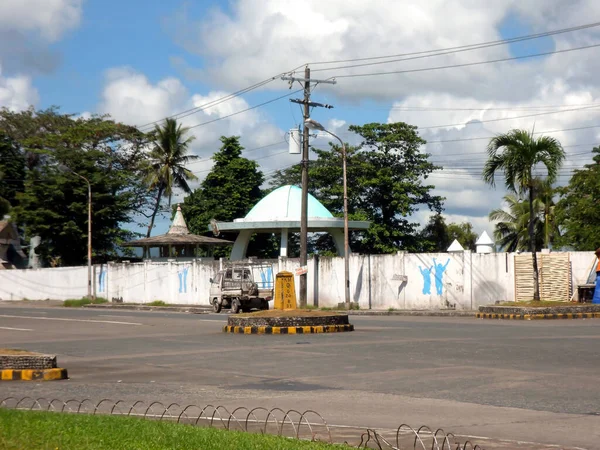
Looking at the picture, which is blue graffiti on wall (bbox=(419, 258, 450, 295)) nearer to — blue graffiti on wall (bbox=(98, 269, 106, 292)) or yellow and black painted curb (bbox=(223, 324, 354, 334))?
yellow and black painted curb (bbox=(223, 324, 354, 334))

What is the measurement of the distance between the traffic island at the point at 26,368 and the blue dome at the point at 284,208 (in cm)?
3734

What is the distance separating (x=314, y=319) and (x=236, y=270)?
16922 mm

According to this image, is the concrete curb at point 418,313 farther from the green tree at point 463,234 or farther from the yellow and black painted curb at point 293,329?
the green tree at point 463,234

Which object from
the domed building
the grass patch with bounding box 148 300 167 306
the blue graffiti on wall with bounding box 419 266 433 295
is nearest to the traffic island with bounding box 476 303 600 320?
the blue graffiti on wall with bounding box 419 266 433 295

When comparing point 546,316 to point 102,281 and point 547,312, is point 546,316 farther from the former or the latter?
point 102,281

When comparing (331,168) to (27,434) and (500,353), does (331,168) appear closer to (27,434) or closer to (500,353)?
(500,353)

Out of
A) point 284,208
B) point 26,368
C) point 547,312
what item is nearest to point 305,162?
point 547,312

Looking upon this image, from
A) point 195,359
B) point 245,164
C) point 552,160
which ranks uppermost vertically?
point 245,164

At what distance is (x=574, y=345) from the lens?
18.2 m

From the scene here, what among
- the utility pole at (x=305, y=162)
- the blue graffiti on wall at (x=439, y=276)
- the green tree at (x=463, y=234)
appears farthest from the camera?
the green tree at (x=463, y=234)

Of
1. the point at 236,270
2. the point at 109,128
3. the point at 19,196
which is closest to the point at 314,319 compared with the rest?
the point at 236,270

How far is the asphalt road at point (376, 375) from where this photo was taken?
9.80 m

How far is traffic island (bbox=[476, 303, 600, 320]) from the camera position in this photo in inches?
1188

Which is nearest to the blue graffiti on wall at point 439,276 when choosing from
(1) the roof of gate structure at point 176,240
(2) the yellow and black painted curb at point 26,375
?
(1) the roof of gate structure at point 176,240
